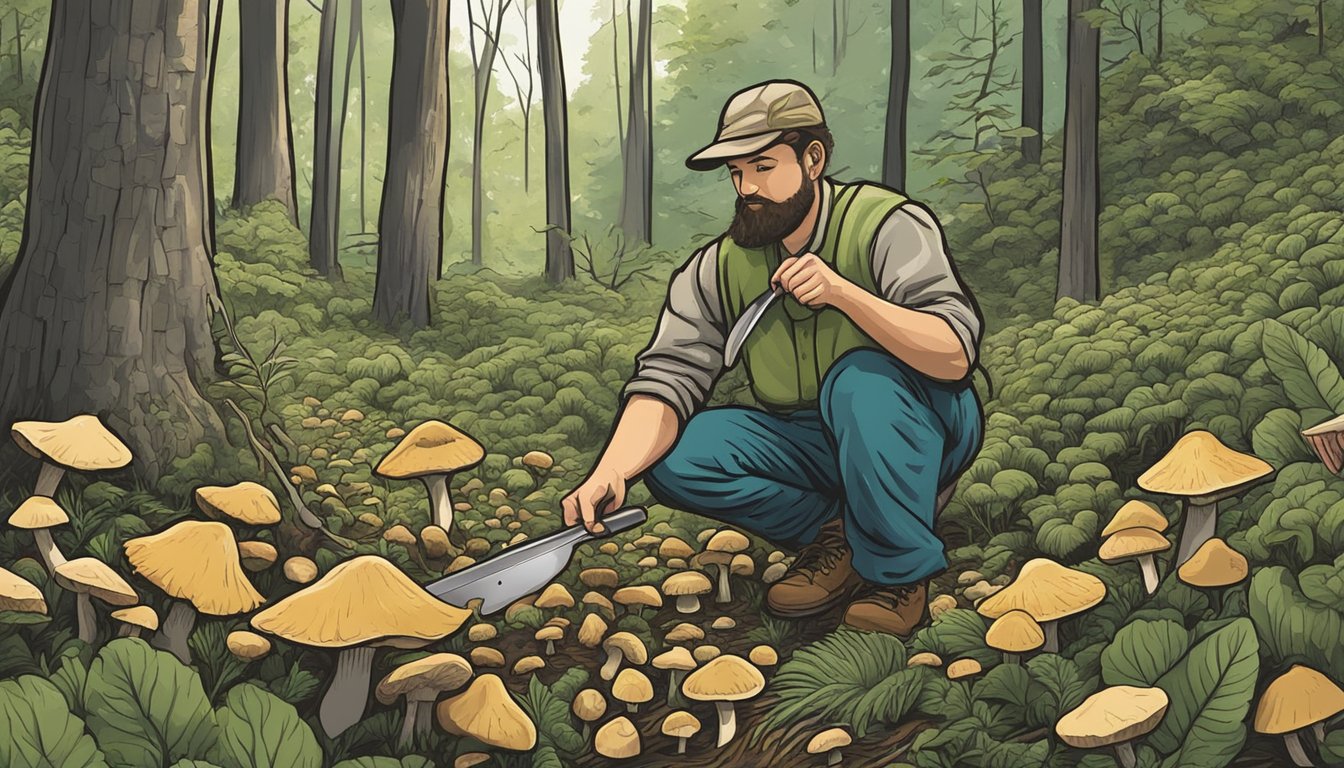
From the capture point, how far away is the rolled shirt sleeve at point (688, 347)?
3.21m

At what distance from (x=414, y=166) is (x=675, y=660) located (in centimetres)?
183

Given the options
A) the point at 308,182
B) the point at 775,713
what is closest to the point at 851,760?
the point at 775,713

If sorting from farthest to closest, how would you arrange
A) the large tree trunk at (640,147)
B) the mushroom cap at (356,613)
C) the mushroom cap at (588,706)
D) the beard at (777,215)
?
the large tree trunk at (640,147), the beard at (777,215), the mushroom cap at (588,706), the mushroom cap at (356,613)

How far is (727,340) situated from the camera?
3.20m

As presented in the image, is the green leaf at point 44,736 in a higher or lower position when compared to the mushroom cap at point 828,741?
higher

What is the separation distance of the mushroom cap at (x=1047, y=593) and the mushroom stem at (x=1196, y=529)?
287mm

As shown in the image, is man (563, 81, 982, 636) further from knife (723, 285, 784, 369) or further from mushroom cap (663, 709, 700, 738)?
mushroom cap (663, 709, 700, 738)

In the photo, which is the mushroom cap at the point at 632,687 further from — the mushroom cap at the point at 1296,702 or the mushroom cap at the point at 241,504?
the mushroom cap at the point at 1296,702

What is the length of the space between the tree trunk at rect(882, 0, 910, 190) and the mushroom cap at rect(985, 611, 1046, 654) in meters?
1.36

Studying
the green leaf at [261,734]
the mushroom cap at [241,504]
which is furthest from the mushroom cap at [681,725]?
the mushroom cap at [241,504]

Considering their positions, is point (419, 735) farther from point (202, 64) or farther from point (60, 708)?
point (202, 64)

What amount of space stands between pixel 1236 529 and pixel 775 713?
1496 millimetres

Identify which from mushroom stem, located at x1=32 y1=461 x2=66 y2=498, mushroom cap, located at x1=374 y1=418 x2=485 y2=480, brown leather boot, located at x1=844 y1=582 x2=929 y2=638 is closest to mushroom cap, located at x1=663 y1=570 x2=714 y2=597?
brown leather boot, located at x1=844 y1=582 x2=929 y2=638

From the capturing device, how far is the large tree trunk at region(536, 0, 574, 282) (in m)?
3.42
